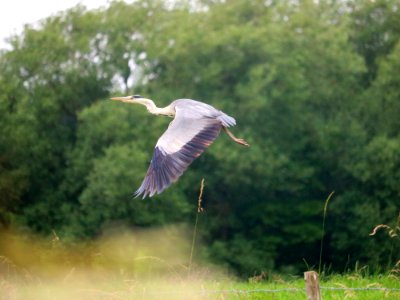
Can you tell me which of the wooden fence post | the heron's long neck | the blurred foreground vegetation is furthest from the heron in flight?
the blurred foreground vegetation

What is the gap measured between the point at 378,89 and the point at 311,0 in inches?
206

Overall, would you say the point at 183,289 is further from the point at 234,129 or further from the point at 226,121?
the point at 234,129

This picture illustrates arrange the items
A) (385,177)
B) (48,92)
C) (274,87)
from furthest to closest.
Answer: (48,92), (274,87), (385,177)

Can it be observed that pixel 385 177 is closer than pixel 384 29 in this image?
Yes

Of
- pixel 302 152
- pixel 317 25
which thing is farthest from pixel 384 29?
pixel 302 152

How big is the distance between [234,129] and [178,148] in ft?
69.5

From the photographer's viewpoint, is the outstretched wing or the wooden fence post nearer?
the wooden fence post

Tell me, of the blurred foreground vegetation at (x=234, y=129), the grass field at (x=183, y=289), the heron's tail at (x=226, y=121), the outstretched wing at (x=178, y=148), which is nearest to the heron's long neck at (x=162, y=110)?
the outstretched wing at (x=178, y=148)

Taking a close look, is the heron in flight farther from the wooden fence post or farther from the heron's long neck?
the wooden fence post

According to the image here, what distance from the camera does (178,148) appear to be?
8.44 metres

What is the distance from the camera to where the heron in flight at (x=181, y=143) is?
25.9ft

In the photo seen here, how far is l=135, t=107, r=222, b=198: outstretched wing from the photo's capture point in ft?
25.8

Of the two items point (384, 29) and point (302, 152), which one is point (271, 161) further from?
point (384, 29)

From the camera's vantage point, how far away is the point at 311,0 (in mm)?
33969
